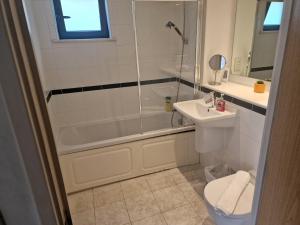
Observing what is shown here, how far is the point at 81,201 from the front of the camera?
201 centimetres

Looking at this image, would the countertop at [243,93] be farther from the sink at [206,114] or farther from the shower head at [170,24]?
the shower head at [170,24]

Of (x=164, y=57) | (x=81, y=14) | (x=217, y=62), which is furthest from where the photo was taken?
(x=164, y=57)

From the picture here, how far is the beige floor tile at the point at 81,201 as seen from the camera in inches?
75.6

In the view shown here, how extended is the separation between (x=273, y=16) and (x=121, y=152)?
1.87 m

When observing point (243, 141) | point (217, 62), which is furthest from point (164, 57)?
point (243, 141)

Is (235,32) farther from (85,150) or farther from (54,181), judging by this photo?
(54,181)

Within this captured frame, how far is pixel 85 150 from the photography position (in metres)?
2.02

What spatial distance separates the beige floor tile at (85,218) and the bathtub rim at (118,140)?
557 mm

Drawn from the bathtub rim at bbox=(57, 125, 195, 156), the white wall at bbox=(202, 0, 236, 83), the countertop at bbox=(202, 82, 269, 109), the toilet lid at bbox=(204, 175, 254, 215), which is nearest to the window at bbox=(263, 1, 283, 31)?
the white wall at bbox=(202, 0, 236, 83)

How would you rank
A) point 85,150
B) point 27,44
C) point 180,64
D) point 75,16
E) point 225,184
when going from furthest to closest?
1. point 180,64
2. point 75,16
3. point 85,150
4. point 225,184
5. point 27,44

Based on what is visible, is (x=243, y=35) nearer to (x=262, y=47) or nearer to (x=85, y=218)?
(x=262, y=47)

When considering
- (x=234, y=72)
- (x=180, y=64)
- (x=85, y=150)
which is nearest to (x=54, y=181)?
(x=85, y=150)

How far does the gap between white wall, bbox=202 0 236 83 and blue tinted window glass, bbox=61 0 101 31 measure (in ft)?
4.21

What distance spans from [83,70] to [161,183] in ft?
5.22
